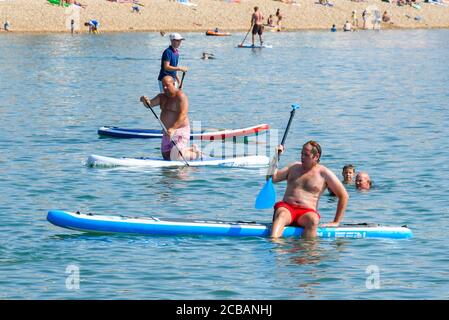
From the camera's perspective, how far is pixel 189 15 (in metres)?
84.4

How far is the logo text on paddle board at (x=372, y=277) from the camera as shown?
14664mm

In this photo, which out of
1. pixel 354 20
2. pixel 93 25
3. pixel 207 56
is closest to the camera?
pixel 207 56

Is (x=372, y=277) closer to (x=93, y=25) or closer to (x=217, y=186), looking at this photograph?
(x=217, y=186)

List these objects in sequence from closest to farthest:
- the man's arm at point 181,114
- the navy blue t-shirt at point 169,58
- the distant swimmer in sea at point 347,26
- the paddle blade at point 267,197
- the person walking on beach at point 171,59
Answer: the paddle blade at point 267,197 → the man's arm at point 181,114 → the person walking on beach at point 171,59 → the navy blue t-shirt at point 169,58 → the distant swimmer in sea at point 347,26

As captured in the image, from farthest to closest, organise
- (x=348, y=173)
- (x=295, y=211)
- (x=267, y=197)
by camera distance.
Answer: (x=348, y=173)
(x=267, y=197)
(x=295, y=211)

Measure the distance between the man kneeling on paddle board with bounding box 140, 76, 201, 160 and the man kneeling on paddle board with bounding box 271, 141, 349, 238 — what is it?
609cm

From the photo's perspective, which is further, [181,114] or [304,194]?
[181,114]

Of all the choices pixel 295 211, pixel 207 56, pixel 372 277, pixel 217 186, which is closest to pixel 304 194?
pixel 295 211
